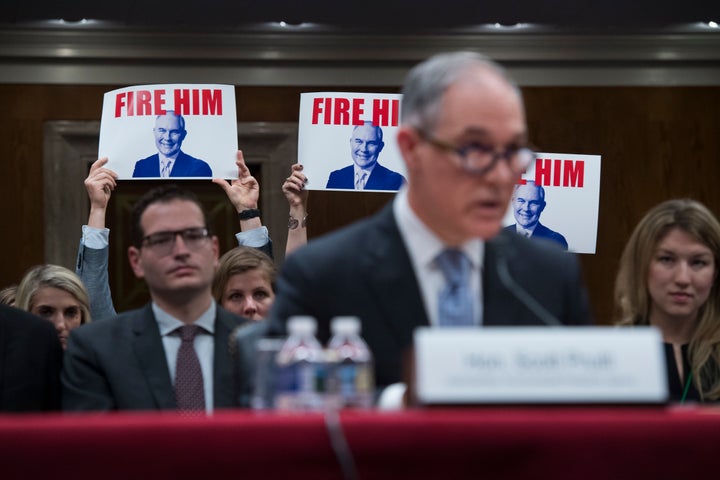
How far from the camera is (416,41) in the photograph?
25.1 feet

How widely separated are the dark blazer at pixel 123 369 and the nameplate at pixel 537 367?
4.52 feet

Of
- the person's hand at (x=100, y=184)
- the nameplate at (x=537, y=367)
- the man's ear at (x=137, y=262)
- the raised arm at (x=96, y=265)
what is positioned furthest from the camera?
the person's hand at (x=100, y=184)

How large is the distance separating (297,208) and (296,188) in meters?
0.09

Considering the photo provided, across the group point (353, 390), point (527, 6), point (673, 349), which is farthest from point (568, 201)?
point (353, 390)

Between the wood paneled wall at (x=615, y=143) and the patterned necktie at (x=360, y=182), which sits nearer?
the patterned necktie at (x=360, y=182)

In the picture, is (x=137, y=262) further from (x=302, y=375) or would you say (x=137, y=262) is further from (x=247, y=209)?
(x=302, y=375)

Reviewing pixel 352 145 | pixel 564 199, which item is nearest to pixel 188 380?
pixel 352 145

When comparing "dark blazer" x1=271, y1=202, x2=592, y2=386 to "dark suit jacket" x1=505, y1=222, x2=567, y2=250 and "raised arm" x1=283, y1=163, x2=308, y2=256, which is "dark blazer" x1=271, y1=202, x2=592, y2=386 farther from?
"dark suit jacket" x1=505, y1=222, x2=567, y2=250

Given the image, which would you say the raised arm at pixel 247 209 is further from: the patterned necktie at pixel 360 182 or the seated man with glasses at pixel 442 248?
the seated man with glasses at pixel 442 248

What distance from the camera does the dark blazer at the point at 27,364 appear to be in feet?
10.0

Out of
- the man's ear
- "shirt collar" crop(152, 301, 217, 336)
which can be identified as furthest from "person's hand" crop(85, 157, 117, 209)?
"shirt collar" crop(152, 301, 217, 336)

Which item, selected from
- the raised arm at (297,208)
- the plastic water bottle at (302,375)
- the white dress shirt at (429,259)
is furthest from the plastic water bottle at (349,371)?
the raised arm at (297,208)

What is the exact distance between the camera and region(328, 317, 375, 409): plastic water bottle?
5.52 ft

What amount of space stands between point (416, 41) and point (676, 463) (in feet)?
20.7
